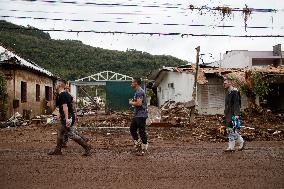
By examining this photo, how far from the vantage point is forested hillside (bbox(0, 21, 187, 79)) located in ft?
181

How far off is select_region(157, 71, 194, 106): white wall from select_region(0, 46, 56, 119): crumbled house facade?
30.3 ft

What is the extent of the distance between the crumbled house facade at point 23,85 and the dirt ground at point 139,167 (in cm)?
902

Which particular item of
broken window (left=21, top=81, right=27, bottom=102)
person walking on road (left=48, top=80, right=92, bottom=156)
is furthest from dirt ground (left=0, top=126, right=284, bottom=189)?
broken window (left=21, top=81, right=27, bottom=102)

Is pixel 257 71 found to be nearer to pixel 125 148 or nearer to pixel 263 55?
pixel 125 148

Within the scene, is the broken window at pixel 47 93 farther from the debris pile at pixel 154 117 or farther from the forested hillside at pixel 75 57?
the forested hillside at pixel 75 57

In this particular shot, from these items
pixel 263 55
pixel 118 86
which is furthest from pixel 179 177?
pixel 263 55

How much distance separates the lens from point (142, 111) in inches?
341

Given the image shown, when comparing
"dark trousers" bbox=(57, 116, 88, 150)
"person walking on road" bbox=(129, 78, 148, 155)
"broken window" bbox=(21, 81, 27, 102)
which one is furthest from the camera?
"broken window" bbox=(21, 81, 27, 102)

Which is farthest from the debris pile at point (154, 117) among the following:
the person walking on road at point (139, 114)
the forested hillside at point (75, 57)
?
the forested hillside at point (75, 57)

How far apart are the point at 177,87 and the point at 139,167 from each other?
18.8 meters

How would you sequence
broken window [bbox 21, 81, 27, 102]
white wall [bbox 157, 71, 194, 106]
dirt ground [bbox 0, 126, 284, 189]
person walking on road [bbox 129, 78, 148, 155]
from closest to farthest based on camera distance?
dirt ground [bbox 0, 126, 284, 189]
person walking on road [bbox 129, 78, 148, 155]
broken window [bbox 21, 81, 27, 102]
white wall [bbox 157, 71, 194, 106]

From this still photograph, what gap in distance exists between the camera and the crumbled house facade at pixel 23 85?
19.1m

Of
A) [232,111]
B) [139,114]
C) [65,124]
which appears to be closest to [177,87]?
[232,111]

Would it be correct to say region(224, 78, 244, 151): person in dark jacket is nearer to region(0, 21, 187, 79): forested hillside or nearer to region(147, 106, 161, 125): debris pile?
region(147, 106, 161, 125): debris pile
